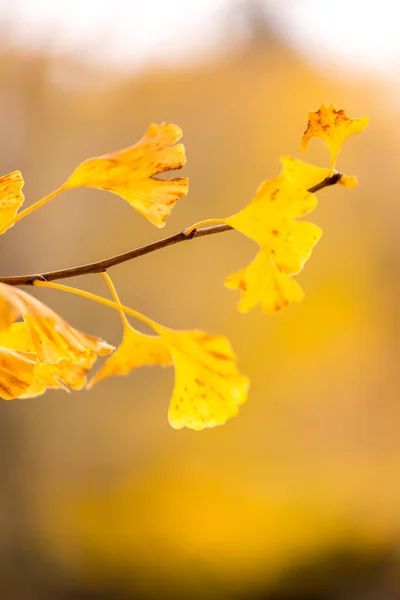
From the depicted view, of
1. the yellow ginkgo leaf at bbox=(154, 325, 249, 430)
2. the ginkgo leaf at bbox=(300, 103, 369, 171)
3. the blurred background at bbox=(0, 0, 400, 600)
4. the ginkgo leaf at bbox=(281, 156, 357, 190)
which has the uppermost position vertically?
the blurred background at bbox=(0, 0, 400, 600)

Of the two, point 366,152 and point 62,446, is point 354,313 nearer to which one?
point 366,152

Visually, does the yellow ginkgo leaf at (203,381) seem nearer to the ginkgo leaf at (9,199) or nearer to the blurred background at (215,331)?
the ginkgo leaf at (9,199)

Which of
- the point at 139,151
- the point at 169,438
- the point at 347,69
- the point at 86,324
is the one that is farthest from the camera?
the point at 169,438

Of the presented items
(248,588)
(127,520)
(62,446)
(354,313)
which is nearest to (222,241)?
(354,313)

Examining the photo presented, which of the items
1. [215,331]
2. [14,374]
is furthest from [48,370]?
[215,331]

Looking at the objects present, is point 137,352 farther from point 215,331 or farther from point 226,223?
point 215,331

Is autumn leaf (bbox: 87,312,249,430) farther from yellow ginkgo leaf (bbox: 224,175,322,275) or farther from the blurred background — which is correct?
the blurred background

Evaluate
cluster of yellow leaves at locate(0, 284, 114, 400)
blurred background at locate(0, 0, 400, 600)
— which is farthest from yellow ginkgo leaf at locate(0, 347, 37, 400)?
blurred background at locate(0, 0, 400, 600)
